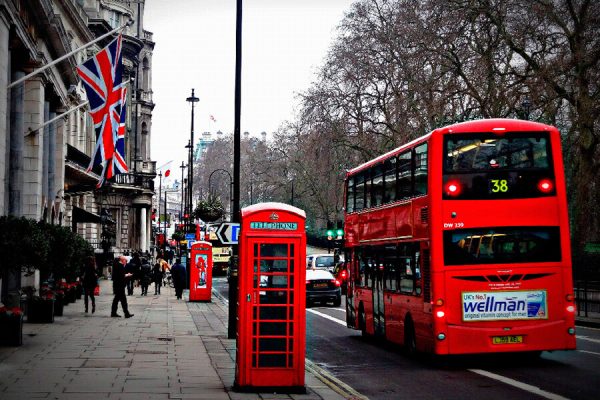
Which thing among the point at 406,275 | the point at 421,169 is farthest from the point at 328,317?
the point at 421,169

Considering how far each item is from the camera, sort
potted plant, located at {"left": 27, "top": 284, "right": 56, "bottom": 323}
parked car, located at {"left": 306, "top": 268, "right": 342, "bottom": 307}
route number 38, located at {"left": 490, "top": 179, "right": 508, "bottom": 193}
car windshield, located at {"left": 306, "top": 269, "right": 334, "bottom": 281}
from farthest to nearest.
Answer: car windshield, located at {"left": 306, "top": 269, "right": 334, "bottom": 281} → parked car, located at {"left": 306, "top": 268, "right": 342, "bottom": 307} → potted plant, located at {"left": 27, "top": 284, "right": 56, "bottom": 323} → route number 38, located at {"left": 490, "top": 179, "right": 508, "bottom": 193}

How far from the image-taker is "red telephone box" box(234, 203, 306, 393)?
13156 millimetres

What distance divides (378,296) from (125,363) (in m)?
7.04

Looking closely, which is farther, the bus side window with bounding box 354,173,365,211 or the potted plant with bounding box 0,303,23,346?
the bus side window with bounding box 354,173,365,211

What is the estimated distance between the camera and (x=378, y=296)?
2145 cm

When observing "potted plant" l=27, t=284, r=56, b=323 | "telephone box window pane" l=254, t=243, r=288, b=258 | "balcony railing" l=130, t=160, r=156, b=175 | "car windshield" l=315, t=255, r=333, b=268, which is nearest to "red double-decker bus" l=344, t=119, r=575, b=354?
"telephone box window pane" l=254, t=243, r=288, b=258

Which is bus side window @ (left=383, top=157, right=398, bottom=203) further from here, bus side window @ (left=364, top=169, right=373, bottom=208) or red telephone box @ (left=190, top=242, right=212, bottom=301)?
red telephone box @ (left=190, top=242, right=212, bottom=301)

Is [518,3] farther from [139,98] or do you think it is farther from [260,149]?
[260,149]

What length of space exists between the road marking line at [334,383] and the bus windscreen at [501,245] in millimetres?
2811

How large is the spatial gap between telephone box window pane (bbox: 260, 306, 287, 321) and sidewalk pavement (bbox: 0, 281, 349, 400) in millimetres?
1032

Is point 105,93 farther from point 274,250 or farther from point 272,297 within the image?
point 272,297

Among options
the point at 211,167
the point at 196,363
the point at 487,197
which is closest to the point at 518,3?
the point at 487,197

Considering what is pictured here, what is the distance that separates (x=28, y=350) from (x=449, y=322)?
7.79 m

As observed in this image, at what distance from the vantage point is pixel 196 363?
Answer: 54.1 ft
